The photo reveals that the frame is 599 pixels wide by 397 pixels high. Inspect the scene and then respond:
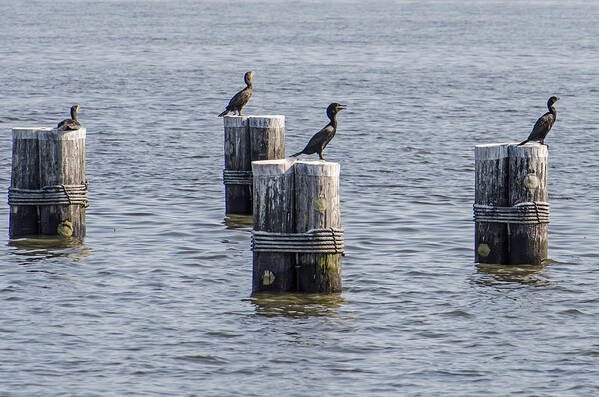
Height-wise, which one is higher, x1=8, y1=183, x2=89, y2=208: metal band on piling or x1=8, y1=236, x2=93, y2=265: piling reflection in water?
x1=8, y1=183, x2=89, y2=208: metal band on piling

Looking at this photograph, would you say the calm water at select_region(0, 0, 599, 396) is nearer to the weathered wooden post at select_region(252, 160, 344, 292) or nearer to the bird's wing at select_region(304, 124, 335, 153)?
the weathered wooden post at select_region(252, 160, 344, 292)

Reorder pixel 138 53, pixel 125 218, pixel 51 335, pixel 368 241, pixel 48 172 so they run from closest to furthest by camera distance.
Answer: pixel 51 335 < pixel 48 172 < pixel 368 241 < pixel 125 218 < pixel 138 53

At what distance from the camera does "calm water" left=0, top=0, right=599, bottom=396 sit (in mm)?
10703

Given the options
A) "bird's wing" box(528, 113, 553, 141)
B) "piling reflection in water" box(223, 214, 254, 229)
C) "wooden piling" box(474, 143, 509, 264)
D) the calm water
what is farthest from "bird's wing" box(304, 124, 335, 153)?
"piling reflection in water" box(223, 214, 254, 229)

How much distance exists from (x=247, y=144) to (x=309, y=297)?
16.9 feet

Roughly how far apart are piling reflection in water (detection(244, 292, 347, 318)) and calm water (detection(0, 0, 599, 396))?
34mm

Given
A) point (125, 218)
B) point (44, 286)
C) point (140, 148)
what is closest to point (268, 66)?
point (140, 148)

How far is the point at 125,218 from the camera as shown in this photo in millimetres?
18281

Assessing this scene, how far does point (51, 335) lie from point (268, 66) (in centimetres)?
3830

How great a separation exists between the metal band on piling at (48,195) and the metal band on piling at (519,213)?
5.72m

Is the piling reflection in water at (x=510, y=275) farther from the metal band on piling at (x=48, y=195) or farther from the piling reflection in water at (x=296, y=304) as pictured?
the metal band on piling at (x=48, y=195)

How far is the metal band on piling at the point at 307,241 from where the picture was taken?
12508mm

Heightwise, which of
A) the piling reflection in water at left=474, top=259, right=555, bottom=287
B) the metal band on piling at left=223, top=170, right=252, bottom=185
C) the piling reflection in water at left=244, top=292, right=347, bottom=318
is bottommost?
the piling reflection in water at left=244, top=292, right=347, bottom=318

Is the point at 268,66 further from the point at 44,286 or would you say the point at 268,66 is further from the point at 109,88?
the point at 44,286
